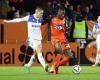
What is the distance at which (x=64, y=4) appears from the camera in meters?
28.7

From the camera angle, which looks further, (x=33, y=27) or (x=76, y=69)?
(x=33, y=27)

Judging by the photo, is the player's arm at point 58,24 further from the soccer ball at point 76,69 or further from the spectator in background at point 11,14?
the spectator in background at point 11,14

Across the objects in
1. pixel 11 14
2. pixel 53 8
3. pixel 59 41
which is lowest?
pixel 59 41

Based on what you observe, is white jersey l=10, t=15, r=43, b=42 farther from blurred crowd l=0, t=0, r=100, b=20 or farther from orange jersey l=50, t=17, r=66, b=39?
blurred crowd l=0, t=0, r=100, b=20

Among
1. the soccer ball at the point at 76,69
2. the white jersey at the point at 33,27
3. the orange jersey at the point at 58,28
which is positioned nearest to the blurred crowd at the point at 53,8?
the white jersey at the point at 33,27

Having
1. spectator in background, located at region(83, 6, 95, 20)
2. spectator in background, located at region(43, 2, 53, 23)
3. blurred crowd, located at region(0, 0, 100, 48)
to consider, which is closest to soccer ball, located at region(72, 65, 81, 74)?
blurred crowd, located at region(0, 0, 100, 48)

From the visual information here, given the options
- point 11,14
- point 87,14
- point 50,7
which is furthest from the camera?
point 87,14

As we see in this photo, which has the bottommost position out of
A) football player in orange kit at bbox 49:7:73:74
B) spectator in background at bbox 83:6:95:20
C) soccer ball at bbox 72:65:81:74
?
soccer ball at bbox 72:65:81:74

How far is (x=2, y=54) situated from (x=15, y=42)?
3.13 feet

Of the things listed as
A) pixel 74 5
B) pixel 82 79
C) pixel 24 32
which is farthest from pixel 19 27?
pixel 82 79

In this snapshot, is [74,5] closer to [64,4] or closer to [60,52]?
[64,4]

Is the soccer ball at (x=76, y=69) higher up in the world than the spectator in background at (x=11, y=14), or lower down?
lower down

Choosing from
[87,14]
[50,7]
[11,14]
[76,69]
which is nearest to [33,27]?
[76,69]

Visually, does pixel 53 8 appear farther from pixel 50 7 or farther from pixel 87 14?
pixel 87 14
